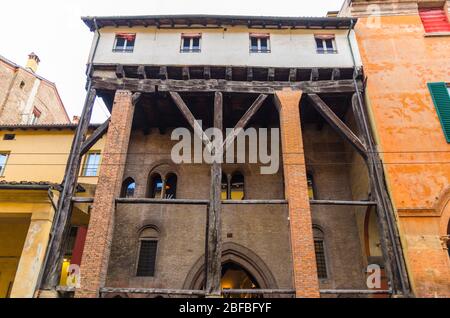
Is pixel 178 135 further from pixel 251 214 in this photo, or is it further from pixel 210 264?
pixel 210 264

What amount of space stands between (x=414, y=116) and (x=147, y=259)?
32.6 ft

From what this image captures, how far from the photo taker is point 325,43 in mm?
11359

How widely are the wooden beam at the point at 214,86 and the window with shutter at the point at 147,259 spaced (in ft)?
17.3

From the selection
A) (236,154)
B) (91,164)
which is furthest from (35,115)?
(236,154)

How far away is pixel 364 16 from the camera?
11.8 meters

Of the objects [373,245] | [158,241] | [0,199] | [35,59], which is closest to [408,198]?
[373,245]

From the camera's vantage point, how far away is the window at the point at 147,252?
34.4ft

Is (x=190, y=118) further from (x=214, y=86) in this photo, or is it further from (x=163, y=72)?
(x=163, y=72)

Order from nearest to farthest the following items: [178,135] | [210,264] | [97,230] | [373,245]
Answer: [210,264], [97,230], [373,245], [178,135]

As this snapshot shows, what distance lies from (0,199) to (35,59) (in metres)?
18.9

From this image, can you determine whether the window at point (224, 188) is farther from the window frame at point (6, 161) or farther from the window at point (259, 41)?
the window frame at point (6, 161)

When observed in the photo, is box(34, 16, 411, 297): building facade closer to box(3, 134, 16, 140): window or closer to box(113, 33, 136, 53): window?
box(113, 33, 136, 53): window

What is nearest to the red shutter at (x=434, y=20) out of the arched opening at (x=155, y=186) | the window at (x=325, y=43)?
the window at (x=325, y=43)

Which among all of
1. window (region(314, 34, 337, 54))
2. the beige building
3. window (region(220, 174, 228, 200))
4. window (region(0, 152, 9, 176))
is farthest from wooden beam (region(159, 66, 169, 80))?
the beige building
